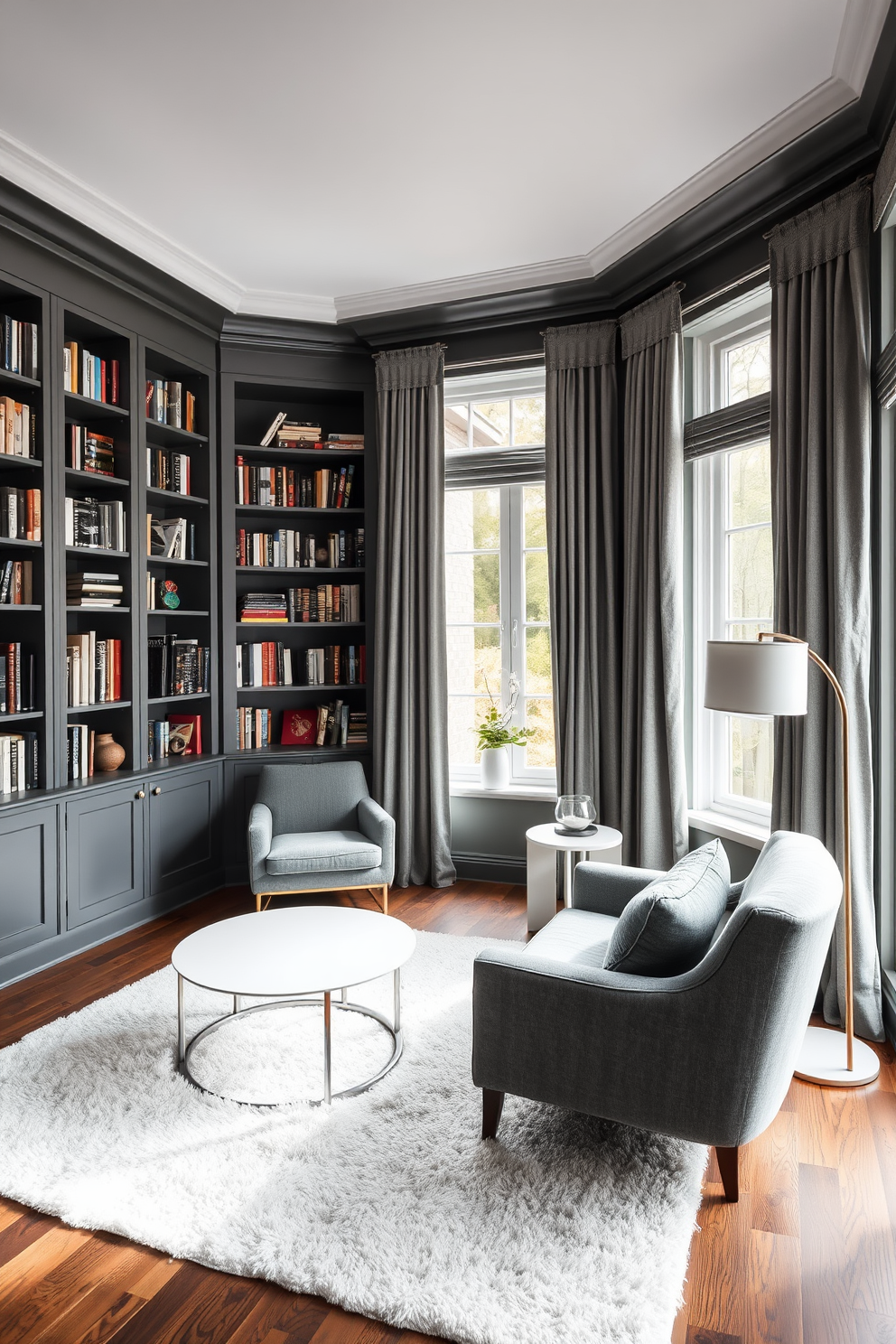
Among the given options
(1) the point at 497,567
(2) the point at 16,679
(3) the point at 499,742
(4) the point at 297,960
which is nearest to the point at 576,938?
(4) the point at 297,960

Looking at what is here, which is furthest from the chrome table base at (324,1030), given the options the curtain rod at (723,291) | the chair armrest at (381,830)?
the curtain rod at (723,291)

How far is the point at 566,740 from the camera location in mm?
4242

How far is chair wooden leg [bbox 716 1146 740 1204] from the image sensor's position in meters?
1.99

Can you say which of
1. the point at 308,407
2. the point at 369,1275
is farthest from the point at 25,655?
the point at 369,1275

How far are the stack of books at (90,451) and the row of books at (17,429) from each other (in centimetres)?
25

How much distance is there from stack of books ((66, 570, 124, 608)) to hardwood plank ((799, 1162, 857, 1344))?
3.41m

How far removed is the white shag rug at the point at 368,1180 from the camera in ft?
5.60

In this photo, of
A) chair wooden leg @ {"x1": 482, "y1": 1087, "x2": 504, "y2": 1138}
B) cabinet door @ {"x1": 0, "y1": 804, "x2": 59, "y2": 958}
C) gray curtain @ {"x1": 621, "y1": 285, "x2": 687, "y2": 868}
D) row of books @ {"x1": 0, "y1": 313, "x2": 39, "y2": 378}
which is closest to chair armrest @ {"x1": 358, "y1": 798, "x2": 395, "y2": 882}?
gray curtain @ {"x1": 621, "y1": 285, "x2": 687, "y2": 868}

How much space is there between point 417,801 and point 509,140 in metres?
3.11

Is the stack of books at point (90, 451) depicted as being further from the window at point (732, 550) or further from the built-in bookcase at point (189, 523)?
the window at point (732, 550)

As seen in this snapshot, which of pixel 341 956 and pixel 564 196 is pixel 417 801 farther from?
pixel 564 196

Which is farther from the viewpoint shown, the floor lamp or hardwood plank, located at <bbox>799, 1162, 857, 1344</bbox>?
the floor lamp

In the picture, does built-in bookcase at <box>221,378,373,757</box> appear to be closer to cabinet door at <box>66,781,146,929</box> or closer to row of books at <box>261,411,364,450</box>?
row of books at <box>261,411,364,450</box>

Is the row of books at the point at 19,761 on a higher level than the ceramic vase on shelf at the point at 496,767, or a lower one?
higher
